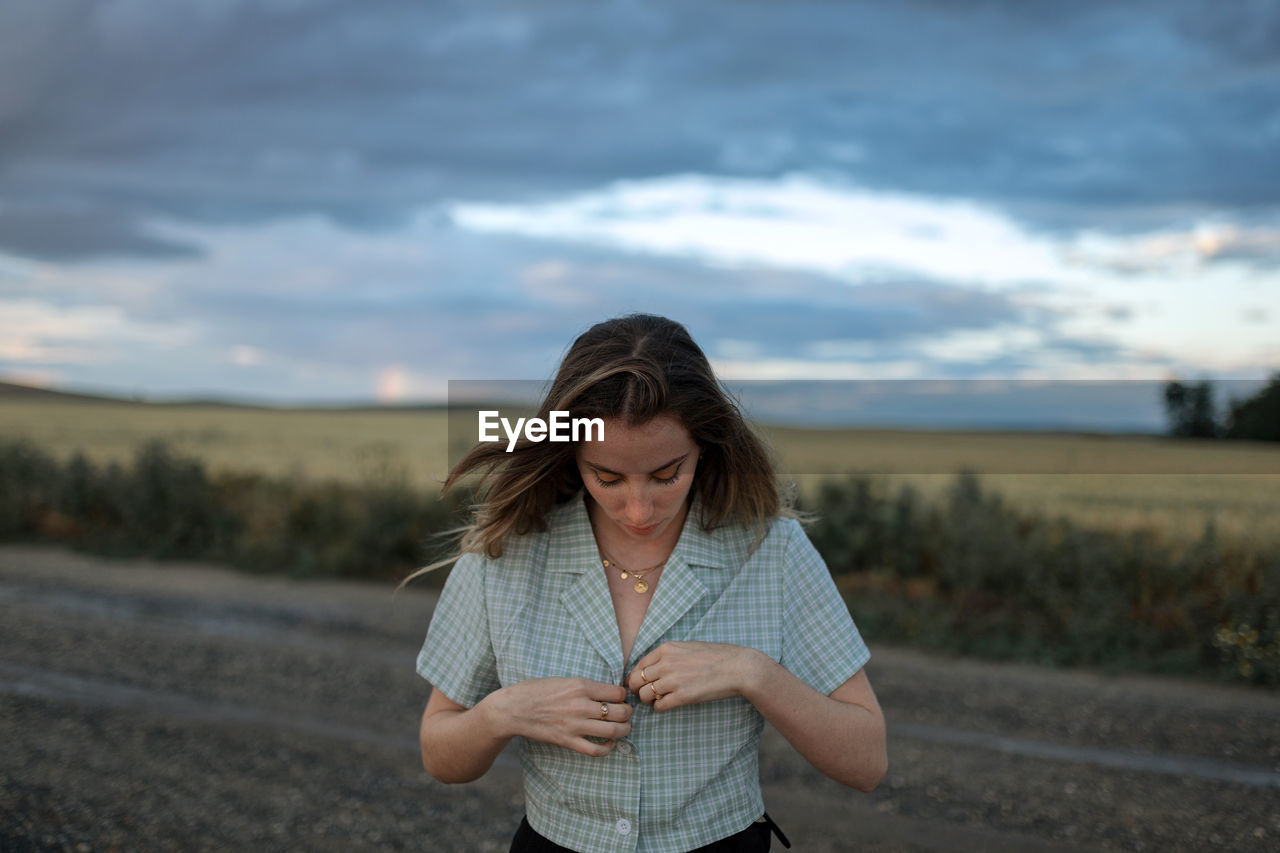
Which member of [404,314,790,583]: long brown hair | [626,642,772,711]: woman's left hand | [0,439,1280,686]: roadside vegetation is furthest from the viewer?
[0,439,1280,686]: roadside vegetation

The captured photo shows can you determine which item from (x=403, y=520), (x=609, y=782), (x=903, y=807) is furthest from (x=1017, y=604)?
(x=609, y=782)

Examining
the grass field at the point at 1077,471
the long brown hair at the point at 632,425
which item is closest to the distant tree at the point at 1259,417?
the grass field at the point at 1077,471

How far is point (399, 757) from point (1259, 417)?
295 inches

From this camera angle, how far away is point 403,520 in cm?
1230

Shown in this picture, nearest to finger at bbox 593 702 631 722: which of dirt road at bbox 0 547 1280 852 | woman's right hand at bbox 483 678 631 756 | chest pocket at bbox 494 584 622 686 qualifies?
woman's right hand at bbox 483 678 631 756

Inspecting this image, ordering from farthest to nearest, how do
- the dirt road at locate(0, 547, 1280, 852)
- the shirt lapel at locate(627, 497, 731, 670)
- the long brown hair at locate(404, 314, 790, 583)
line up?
the dirt road at locate(0, 547, 1280, 852) → the shirt lapel at locate(627, 497, 731, 670) → the long brown hair at locate(404, 314, 790, 583)

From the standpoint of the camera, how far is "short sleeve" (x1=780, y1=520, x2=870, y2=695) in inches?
87.5

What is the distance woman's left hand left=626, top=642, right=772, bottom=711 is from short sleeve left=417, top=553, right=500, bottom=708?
0.40 metres

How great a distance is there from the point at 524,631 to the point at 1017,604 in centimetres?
773

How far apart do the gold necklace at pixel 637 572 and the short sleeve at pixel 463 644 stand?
27 cm

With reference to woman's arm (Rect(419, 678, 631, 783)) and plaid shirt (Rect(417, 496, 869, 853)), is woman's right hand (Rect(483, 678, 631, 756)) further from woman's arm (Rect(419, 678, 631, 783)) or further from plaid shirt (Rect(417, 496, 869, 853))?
plaid shirt (Rect(417, 496, 869, 853))

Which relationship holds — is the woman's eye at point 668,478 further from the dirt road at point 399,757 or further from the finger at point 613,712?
the dirt road at point 399,757

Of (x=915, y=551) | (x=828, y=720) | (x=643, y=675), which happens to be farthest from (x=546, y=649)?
(x=915, y=551)

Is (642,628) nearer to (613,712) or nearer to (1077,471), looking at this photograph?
(613,712)
